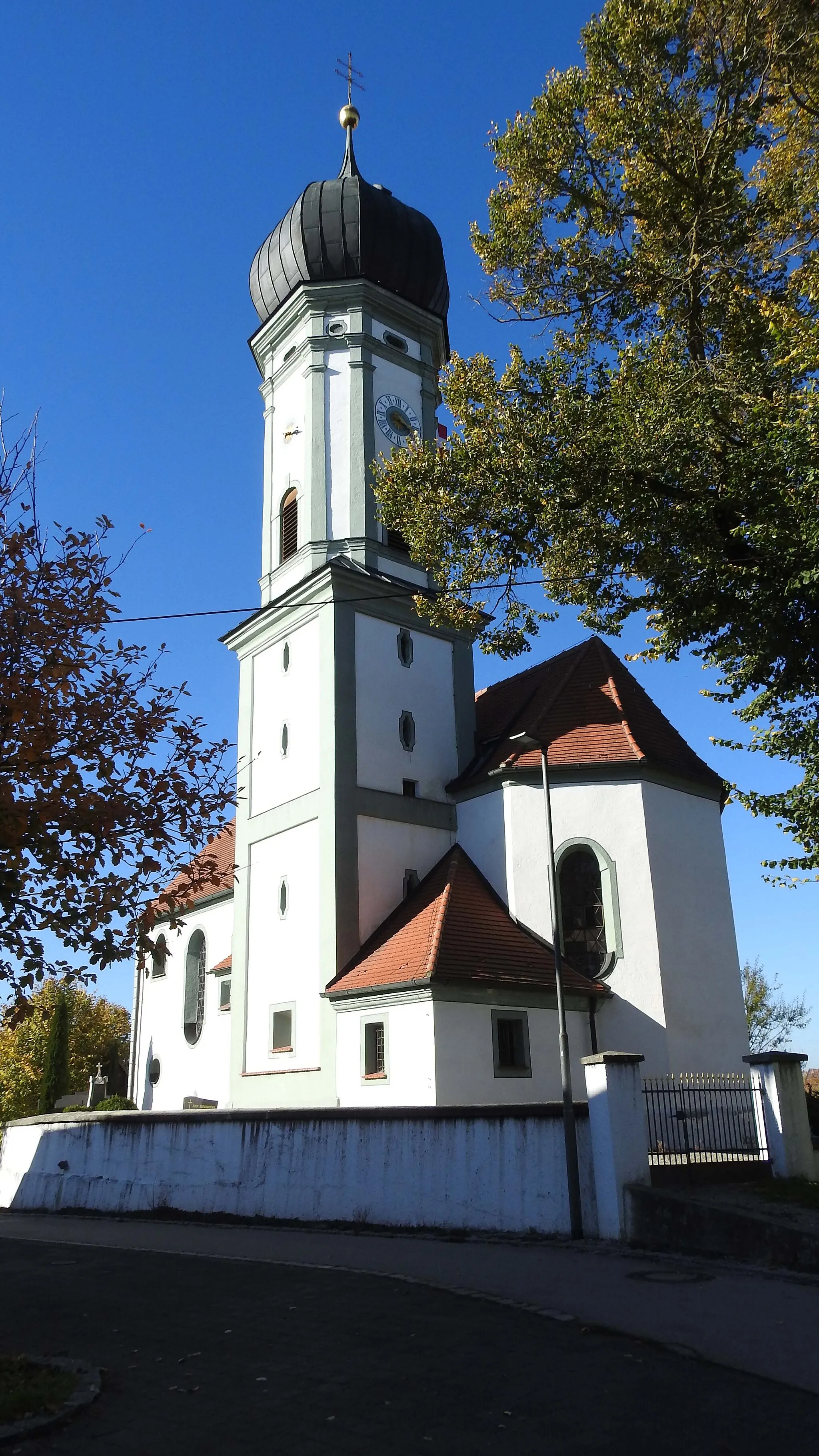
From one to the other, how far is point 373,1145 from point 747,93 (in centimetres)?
1341

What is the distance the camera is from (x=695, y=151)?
13.4m

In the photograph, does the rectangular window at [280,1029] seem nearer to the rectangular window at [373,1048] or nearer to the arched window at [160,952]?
the rectangular window at [373,1048]

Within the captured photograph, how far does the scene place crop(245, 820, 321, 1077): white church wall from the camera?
66.7ft

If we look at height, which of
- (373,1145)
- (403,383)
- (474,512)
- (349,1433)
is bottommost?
(349,1433)

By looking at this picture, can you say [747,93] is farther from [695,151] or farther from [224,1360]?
[224,1360]

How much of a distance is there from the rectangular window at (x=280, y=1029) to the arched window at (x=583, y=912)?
5233 millimetres

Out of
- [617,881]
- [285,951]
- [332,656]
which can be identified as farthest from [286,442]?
[617,881]

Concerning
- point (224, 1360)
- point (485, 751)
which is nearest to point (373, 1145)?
point (224, 1360)

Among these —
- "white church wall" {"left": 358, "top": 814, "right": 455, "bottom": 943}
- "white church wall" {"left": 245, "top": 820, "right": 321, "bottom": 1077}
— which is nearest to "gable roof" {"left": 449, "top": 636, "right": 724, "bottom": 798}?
"white church wall" {"left": 358, "top": 814, "right": 455, "bottom": 943}

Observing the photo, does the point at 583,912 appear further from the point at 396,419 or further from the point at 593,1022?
the point at 396,419

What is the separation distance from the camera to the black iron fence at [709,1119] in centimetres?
1306

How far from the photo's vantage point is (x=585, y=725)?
21875 millimetres

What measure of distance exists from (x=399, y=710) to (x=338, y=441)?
6.04 meters

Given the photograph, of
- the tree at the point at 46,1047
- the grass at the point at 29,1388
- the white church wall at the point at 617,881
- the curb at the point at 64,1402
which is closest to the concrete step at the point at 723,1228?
the curb at the point at 64,1402
